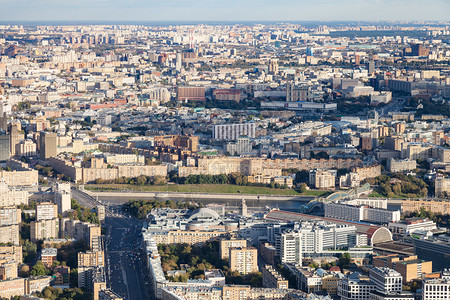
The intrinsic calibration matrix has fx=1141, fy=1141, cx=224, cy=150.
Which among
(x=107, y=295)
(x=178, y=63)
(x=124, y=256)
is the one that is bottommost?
(x=124, y=256)

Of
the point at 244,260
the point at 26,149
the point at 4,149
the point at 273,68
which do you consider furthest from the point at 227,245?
the point at 273,68

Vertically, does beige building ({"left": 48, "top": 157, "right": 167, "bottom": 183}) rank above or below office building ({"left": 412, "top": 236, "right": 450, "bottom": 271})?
below

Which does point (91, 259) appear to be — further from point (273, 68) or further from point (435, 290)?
point (273, 68)

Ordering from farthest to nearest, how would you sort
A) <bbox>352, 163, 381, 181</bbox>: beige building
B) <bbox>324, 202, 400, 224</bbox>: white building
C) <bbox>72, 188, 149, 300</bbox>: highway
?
1. <bbox>352, 163, 381, 181</bbox>: beige building
2. <bbox>324, 202, 400, 224</bbox>: white building
3. <bbox>72, 188, 149, 300</bbox>: highway

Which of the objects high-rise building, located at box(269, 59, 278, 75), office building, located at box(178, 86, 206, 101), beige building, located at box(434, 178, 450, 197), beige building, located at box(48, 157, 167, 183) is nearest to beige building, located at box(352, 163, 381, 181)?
beige building, located at box(434, 178, 450, 197)

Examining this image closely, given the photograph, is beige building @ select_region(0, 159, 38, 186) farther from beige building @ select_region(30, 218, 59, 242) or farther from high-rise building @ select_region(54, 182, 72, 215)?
beige building @ select_region(30, 218, 59, 242)

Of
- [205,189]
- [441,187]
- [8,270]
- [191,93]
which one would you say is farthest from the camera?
[191,93]

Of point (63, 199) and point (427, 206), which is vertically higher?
point (63, 199)

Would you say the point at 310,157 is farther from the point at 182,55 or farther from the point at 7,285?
the point at 182,55
